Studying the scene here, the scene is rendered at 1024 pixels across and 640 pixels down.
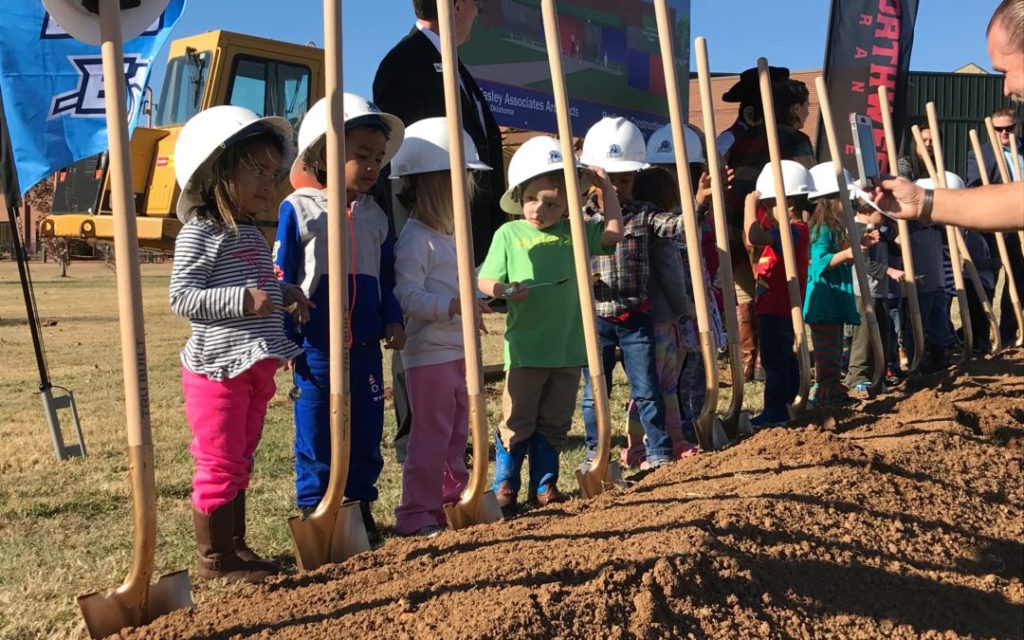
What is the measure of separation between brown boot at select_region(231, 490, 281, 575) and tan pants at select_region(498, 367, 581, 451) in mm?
1169

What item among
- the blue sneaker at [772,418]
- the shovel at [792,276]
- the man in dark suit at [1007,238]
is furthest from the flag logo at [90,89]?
the man in dark suit at [1007,238]

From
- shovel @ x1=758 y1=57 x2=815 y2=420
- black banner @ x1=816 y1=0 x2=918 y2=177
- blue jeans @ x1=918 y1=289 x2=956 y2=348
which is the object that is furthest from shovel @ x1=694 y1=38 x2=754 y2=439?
blue jeans @ x1=918 y1=289 x2=956 y2=348

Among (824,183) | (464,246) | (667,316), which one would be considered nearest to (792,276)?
(667,316)

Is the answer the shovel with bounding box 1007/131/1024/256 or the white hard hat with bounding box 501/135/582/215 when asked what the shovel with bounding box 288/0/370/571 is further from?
the shovel with bounding box 1007/131/1024/256

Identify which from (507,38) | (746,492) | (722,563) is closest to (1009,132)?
(507,38)

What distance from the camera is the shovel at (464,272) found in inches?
124

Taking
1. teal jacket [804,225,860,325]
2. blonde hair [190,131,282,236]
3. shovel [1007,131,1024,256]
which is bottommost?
teal jacket [804,225,860,325]

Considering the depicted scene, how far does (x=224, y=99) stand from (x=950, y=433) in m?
8.45

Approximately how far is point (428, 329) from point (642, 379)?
55.3 inches

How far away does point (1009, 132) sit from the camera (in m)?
9.81

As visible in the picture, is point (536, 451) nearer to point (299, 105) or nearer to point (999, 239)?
point (999, 239)

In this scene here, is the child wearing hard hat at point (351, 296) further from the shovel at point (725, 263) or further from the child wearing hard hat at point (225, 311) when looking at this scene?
the shovel at point (725, 263)

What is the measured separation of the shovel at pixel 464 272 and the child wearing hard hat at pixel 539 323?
0.90 m

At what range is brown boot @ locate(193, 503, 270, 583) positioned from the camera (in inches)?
126
